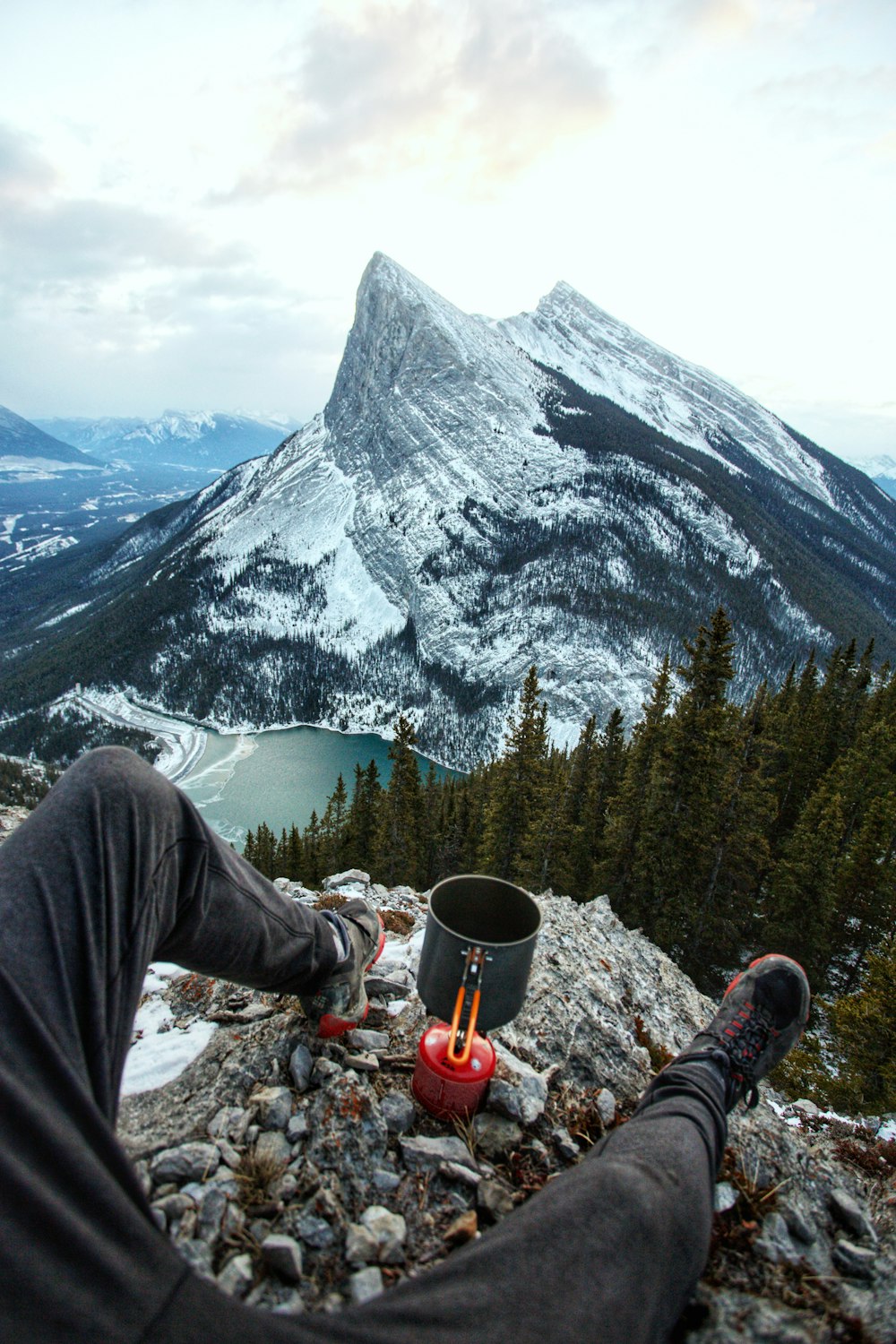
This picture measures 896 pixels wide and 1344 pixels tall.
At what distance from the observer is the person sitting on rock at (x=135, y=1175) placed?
4.56 ft

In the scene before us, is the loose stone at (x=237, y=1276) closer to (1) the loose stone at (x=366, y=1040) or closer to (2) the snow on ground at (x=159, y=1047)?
(1) the loose stone at (x=366, y=1040)

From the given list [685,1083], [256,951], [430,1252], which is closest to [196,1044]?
[256,951]

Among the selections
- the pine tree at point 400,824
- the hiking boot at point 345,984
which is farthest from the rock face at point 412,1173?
the pine tree at point 400,824

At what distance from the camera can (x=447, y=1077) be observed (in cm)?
351

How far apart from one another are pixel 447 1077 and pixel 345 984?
0.83 metres

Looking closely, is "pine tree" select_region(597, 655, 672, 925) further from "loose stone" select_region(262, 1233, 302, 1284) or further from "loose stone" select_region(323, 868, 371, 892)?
"loose stone" select_region(262, 1233, 302, 1284)

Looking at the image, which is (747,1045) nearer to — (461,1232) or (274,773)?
(461,1232)

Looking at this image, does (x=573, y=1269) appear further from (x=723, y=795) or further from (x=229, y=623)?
(x=229, y=623)

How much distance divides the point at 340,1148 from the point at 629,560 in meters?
164

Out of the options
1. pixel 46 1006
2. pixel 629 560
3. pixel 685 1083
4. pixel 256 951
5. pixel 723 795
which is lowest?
pixel 723 795

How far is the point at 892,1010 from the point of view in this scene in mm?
11750

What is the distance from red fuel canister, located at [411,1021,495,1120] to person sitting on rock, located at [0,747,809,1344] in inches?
41.1

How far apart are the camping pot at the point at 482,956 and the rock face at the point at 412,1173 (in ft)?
2.11

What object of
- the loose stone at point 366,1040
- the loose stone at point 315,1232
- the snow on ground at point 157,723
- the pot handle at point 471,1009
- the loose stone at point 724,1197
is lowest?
the snow on ground at point 157,723
